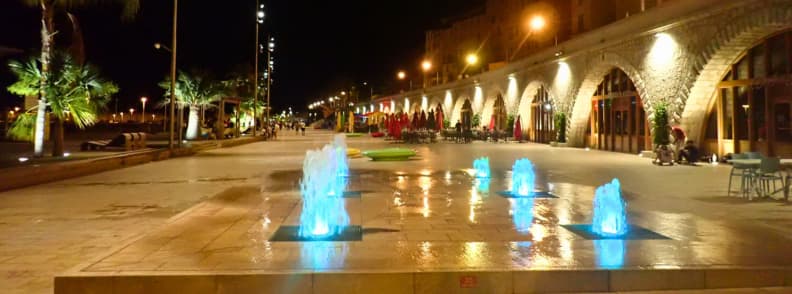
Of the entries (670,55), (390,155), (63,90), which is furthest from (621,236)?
(63,90)

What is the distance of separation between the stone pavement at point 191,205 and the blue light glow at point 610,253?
18.7 inches

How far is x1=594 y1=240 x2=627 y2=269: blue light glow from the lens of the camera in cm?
625

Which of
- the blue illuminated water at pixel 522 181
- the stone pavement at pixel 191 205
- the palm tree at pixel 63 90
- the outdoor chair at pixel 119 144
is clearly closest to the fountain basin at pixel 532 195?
the blue illuminated water at pixel 522 181

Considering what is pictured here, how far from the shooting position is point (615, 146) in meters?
29.5

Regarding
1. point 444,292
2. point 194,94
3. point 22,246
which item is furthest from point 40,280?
point 194,94

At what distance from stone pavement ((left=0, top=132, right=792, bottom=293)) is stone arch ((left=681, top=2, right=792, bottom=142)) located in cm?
317

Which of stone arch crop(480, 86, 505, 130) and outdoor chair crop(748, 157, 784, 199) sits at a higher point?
stone arch crop(480, 86, 505, 130)

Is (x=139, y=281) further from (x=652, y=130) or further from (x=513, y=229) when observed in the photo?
(x=652, y=130)

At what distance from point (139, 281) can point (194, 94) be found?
3556 cm

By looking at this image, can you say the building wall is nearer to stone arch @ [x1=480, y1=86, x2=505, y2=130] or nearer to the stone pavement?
the stone pavement

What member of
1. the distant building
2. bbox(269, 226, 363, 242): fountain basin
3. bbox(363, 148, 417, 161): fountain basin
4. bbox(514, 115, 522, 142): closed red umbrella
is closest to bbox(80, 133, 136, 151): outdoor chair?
bbox(363, 148, 417, 161): fountain basin

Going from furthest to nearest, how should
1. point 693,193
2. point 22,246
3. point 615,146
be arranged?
point 615,146 < point 693,193 < point 22,246

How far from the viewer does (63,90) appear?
68.5 ft

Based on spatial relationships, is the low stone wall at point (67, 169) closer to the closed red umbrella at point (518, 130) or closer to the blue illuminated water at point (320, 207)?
the blue illuminated water at point (320, 207)
